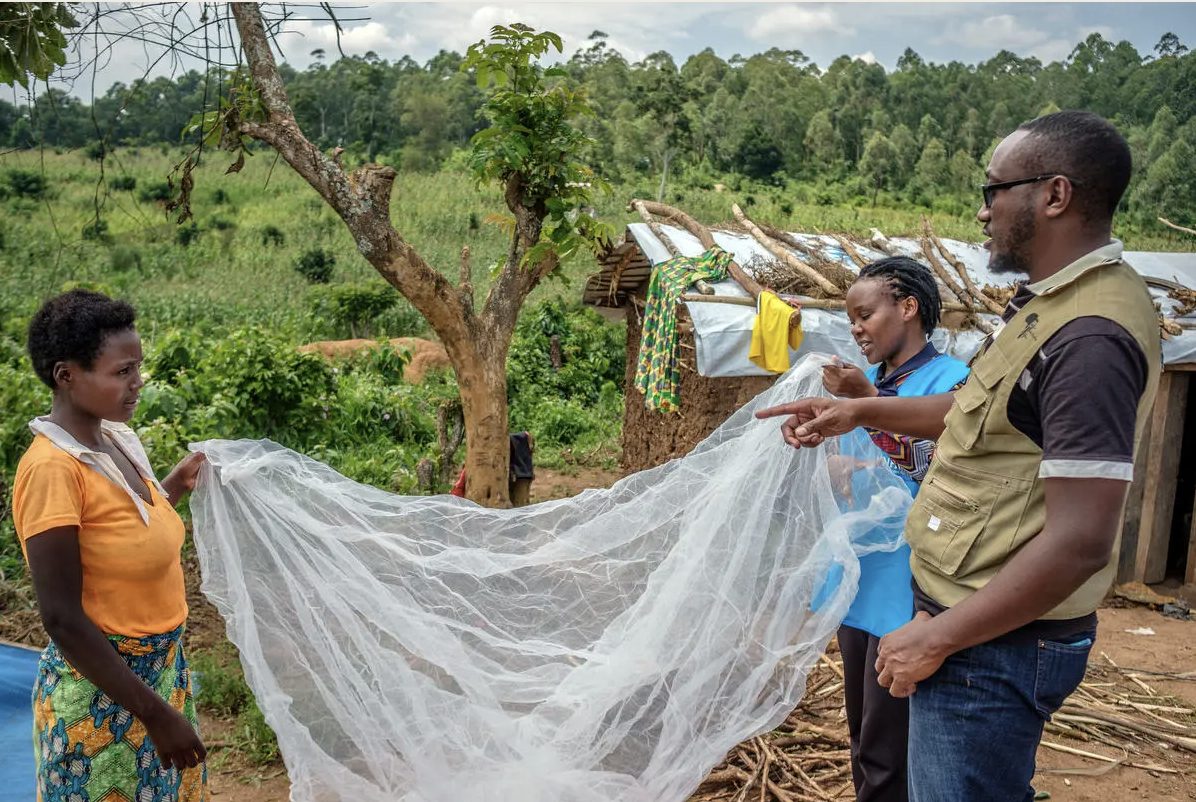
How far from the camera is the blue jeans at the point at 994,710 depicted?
4.52ft

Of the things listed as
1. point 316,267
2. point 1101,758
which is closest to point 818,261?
point 1101,758

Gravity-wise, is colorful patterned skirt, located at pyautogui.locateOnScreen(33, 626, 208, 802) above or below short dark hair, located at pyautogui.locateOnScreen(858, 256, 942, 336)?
below

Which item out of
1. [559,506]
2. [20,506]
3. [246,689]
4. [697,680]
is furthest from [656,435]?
[20,506]

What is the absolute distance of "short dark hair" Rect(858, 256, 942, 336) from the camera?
7.25 ft

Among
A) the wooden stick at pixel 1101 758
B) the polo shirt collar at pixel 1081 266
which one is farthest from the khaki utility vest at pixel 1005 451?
the wooden stick at pixel 1101 758

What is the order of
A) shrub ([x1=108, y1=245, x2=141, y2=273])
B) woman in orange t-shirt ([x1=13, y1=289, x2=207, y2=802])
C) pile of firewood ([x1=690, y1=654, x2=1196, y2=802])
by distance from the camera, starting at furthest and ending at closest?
shrub ([x1=108, y1=245, x2=141, y2=273]) → pile of firewood ([x1=690, y1=654, x2=1196, y2=802]) → woman in orange t-shirt ([x1=13, y1=289, x2=207, y2=802])

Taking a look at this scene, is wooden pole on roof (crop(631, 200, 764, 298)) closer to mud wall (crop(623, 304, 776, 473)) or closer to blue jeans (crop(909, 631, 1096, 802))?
mud wall (crop(623, 304, 776, 473))

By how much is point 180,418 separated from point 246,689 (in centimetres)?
201

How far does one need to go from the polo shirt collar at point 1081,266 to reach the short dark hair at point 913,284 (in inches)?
34.4

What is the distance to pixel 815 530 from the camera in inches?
88.5

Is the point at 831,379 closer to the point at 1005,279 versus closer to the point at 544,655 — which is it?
the point at 544,655

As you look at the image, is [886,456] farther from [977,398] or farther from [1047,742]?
[1047,742]

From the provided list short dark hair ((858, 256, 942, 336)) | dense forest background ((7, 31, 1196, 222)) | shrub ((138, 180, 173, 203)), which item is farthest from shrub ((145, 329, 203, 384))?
shrub ((138, 180, 173, 203))

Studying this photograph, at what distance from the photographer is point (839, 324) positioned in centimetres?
565
